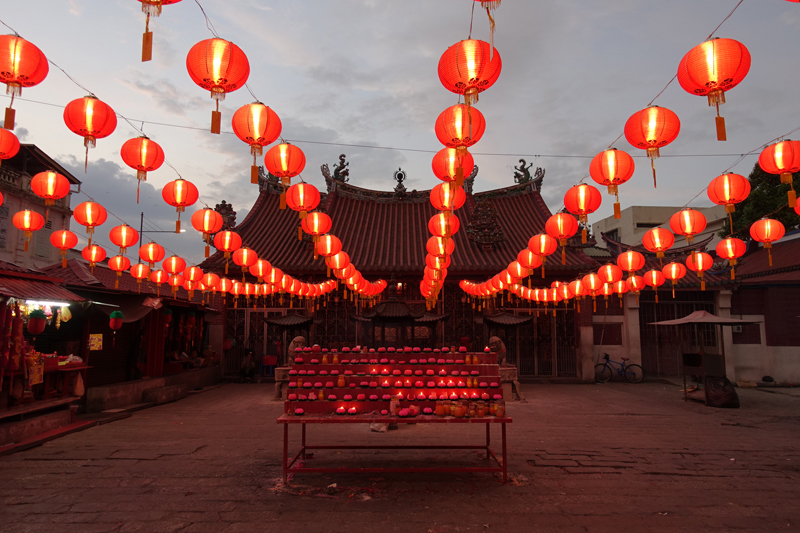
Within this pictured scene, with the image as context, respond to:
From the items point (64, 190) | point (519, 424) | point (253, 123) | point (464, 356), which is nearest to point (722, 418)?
point (519, 424)

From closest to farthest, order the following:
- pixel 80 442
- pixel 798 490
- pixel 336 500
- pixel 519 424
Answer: pixel 336 500, pixel 798 490, pixel 80 442, pixel 519 424

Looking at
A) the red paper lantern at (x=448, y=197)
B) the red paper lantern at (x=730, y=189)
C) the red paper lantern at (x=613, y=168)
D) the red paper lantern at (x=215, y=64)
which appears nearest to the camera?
the red paper lantern at (x=215, y=64)

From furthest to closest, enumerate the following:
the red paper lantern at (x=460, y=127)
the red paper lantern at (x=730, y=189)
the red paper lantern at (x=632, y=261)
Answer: the red paper lantern at (x=632, y=261) → the red paper lantern at (x=730, y=189) → the red paper lantern at (x=460, y=127)

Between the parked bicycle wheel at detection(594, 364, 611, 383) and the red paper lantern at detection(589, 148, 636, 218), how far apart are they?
11.9 m

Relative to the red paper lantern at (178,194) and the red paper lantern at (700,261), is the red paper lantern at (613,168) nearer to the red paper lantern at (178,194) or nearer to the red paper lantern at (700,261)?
the red paper lantern at (700,261)

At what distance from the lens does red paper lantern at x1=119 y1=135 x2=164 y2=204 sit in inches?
259

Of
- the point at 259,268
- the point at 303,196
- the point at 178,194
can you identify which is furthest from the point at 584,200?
the point at 259,268

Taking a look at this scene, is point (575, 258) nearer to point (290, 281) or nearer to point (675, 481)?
point (290, 281)

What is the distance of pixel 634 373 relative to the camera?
16.2m

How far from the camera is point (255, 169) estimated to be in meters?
5.49

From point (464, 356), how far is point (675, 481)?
3096 mm

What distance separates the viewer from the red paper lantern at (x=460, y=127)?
5.50 meters

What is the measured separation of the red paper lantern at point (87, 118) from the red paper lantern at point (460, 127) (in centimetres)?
462

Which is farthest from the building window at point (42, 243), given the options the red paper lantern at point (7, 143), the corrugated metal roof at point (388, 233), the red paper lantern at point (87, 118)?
the red paper lantern at point (87, 118)
